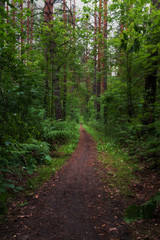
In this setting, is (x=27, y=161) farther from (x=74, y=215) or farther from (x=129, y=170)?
(x=129, y=170)

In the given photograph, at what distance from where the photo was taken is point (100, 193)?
3574 mm

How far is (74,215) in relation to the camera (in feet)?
8.96

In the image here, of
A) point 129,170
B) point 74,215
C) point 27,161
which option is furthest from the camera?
point 129,170

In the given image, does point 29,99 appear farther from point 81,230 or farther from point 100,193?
point 81,230

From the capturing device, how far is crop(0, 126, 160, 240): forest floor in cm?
226

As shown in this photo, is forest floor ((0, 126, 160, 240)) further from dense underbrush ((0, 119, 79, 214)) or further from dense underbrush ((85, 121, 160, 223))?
dense underbrush ((0, 119, 79, 214))

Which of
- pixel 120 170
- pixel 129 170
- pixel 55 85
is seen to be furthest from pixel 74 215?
pixel 55 85

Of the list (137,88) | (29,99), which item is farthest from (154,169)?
(29,99)

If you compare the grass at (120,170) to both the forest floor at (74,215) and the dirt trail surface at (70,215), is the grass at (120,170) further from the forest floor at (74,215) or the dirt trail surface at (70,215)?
the dirt trail surface at (70,215)

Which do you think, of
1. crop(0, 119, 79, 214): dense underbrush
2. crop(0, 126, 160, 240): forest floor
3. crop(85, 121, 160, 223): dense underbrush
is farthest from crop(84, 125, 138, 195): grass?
crop(0, 119, 79, 214): dense underbrush

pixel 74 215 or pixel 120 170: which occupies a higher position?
pixel 74 215

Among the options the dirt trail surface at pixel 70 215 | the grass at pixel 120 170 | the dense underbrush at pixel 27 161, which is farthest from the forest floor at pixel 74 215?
the dense underbrush at pixel 27 161

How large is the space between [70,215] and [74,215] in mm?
81

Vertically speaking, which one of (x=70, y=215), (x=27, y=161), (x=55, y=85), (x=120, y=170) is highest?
(x=55, y=85)
